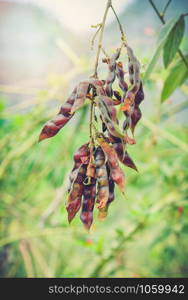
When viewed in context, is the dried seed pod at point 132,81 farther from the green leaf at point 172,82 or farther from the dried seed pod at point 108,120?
the green leaf at point 172,82

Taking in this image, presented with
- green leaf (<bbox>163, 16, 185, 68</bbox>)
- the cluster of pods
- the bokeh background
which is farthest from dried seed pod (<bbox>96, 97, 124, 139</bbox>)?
the bokeh background

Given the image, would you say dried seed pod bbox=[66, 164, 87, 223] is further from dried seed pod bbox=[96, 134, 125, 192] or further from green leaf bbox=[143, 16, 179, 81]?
green leaf bbox=[143, 16, 179, 81]

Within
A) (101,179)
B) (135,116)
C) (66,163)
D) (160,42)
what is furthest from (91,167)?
(66,163)

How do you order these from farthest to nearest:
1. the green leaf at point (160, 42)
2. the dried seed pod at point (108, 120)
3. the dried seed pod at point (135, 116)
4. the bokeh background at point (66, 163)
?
1. the bokeh background at point (66, 163)
2. the green leaf at point (160, 42)
3. the dried seed pod at point (135, 116)
4. the dried seed pod at point (108, 120)

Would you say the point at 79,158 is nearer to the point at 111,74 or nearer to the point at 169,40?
the point at 111,74

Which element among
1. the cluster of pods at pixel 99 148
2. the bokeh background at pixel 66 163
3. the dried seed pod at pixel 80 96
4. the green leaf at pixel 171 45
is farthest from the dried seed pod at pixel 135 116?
the bokeh background at pixel 66 163

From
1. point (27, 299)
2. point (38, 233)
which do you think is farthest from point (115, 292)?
point (38, 233)
